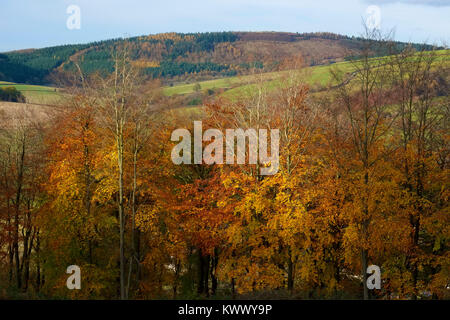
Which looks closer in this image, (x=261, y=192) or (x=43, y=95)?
(x=261, y=192)

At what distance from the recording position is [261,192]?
23.8 m

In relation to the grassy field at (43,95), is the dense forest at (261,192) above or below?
below

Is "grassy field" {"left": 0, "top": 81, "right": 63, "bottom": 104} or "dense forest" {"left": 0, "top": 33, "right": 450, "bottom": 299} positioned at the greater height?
"grassy field" {"left": 0, "top": 81, "right": 63, "bottom": 104}

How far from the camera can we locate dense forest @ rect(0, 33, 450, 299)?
67.1 ft

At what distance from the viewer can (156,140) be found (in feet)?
96.5

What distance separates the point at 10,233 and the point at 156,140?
1203cm

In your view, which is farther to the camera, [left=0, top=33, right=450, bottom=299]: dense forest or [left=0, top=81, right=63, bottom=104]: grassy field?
[left=0, top=81, right=63, bottom=104]: grassy field

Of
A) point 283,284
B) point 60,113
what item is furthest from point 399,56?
point 60,113

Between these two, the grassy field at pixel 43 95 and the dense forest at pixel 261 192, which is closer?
the dense forest at pixel 261 192

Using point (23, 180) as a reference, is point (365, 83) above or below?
above

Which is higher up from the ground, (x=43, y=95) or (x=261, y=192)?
(x=43, y=95)

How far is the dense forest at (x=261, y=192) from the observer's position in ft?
67.1

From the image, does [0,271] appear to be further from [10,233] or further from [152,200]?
[152,200]
